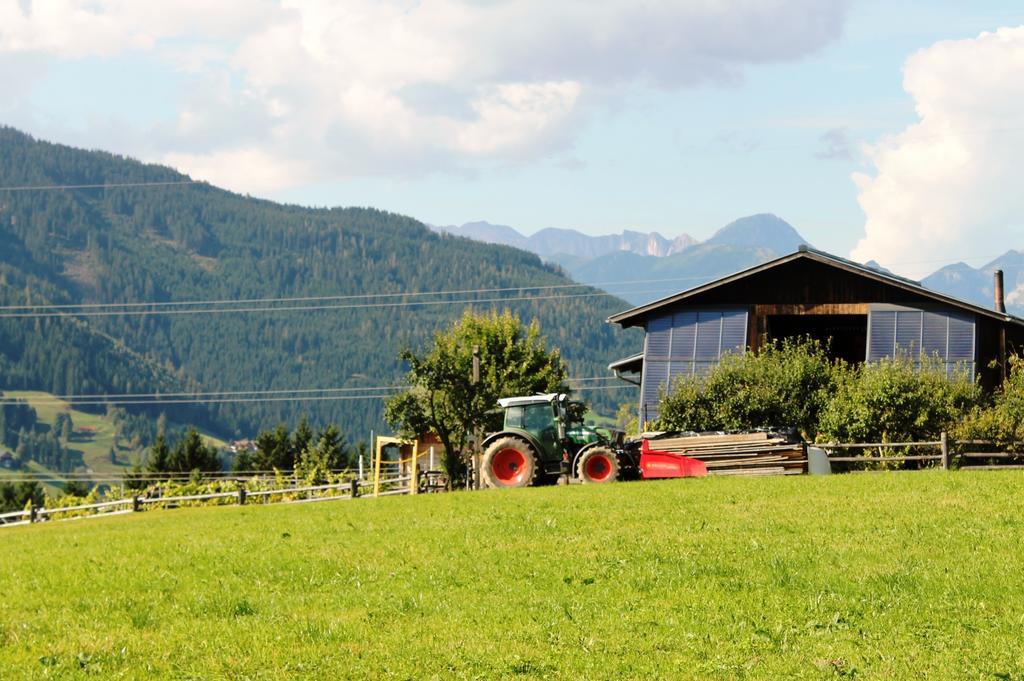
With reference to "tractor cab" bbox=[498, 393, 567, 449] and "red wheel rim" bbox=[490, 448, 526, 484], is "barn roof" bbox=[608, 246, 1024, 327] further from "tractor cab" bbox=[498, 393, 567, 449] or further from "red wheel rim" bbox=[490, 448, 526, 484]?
"red wheel rim" bbox=[490, 448, 526, 484]

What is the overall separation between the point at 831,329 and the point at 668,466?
Answer: 21621mm

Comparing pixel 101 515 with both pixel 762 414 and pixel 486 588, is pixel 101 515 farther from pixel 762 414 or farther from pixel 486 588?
pixel 486 588

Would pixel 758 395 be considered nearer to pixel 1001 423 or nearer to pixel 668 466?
pixel 1001 423

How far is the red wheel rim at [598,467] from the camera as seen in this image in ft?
111

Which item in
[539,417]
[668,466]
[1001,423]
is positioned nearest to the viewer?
[668,466]

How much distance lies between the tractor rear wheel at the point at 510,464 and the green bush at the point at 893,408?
10647 mm

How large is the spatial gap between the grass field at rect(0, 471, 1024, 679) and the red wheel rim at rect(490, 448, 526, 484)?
9.82 m

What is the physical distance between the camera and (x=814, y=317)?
48250mm

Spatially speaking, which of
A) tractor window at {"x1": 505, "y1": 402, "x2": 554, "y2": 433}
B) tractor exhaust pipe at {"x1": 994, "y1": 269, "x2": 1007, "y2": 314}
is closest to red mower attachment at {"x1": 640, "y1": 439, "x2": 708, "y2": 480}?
tractor window at {"x1": 505, "y1": 402, "x2": 554, "y2": 433}

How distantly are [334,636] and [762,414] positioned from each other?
2956 cm

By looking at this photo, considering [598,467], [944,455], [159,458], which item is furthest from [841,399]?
[159,458]

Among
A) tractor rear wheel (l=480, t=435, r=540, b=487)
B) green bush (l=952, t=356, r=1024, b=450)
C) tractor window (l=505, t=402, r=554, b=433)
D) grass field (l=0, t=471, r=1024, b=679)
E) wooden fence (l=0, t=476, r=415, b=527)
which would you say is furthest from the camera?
wooden fence (l=0, t=476, r=415, b=527)

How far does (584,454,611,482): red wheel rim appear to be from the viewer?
111ft

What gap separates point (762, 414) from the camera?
42000mm
